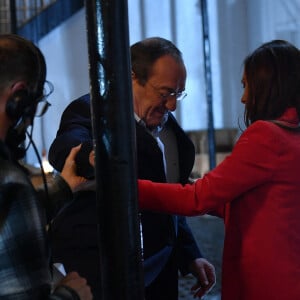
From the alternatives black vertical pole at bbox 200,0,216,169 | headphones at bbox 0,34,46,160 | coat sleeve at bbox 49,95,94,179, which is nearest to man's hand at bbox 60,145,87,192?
coat sleeve at bbox 49,95,94,179

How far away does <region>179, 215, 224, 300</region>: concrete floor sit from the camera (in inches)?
159

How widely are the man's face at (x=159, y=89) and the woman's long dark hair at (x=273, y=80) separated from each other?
1.22 feet

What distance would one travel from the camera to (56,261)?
1872 mm

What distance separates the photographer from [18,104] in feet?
3.97

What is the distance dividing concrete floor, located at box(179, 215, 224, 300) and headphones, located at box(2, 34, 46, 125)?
2999 mm

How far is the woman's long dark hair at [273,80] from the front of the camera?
5.46 feet

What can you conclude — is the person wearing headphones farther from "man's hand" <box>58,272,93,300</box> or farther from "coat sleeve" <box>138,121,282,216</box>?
"coat sleeve" <box>138,121,282,216</box>

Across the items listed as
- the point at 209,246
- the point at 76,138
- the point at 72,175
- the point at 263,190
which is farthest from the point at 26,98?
the point at 209,246

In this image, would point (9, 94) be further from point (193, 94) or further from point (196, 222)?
point (196, 222)

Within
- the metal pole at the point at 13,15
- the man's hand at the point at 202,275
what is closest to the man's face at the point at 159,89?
the man's hand at the point at 202,275

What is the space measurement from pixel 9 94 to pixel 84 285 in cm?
50

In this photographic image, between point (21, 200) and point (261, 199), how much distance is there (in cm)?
80

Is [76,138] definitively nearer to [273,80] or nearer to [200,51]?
[273,80]

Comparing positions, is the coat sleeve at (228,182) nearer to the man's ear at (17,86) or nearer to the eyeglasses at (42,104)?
the eyeglasses at (42,104)
